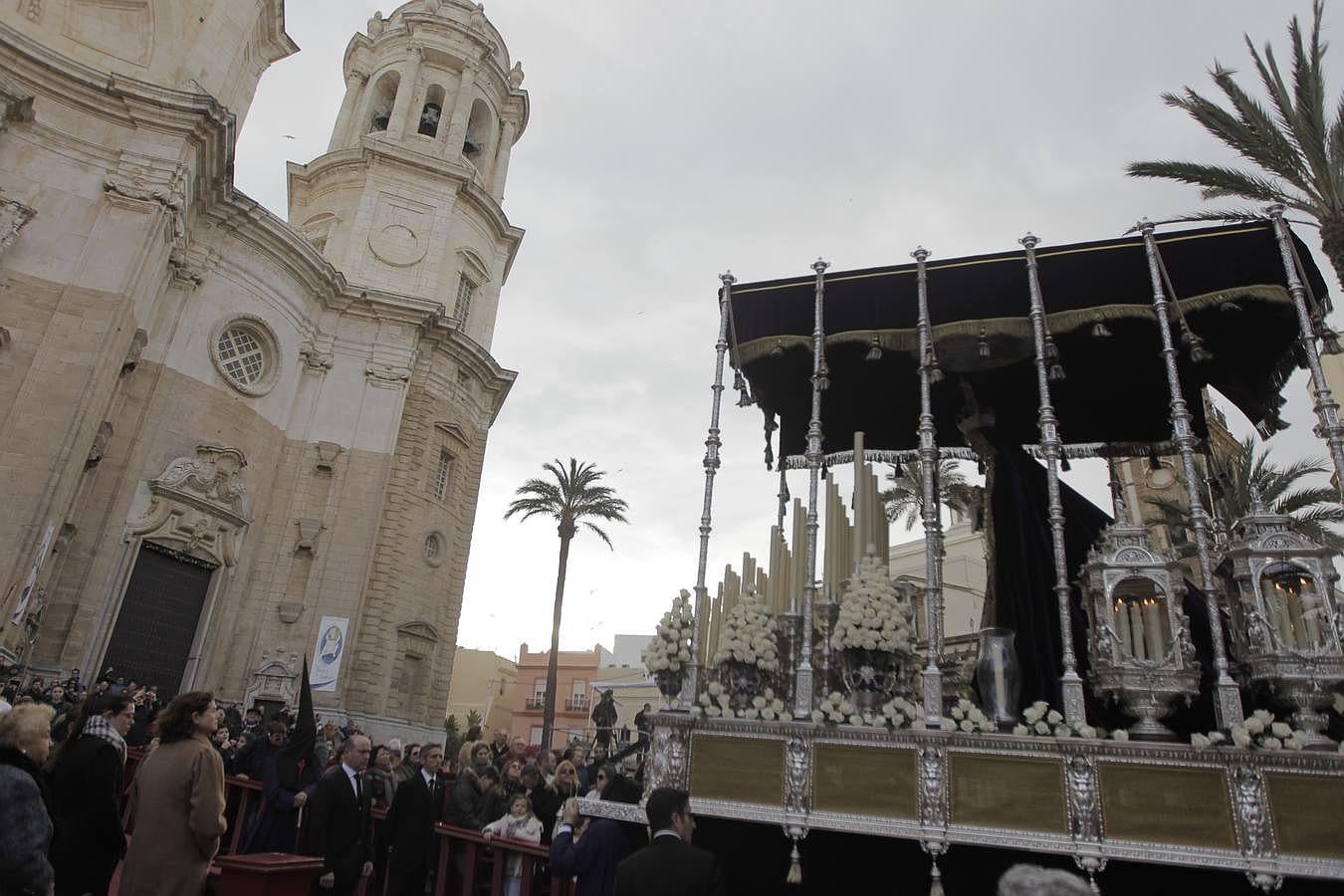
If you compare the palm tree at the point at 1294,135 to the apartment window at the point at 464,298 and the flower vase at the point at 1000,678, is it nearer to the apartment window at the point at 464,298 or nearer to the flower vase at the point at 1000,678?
the flower vase at the point at 1000,678

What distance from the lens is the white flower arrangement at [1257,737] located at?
17.8ft

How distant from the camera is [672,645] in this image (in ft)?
24.9

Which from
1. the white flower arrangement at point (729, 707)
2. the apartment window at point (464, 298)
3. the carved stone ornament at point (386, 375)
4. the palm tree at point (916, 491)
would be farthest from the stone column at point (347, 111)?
the white flower arrangement at point (729, 707)

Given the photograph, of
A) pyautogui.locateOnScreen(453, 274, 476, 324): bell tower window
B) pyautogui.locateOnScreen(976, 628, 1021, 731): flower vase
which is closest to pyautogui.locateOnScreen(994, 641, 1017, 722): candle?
pyautogui.locateOnScreen(976, 628, 1021, 731): flower vase

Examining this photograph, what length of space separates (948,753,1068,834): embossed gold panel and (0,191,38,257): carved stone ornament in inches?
A: 693

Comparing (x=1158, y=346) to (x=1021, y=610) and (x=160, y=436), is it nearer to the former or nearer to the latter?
(x=1021, y=610)

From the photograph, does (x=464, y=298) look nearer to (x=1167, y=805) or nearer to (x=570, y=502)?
(x=570, y=502)

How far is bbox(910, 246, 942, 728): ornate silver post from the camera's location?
21.2 ft

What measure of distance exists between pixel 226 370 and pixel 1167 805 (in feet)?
66.5

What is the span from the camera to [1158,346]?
911 cm

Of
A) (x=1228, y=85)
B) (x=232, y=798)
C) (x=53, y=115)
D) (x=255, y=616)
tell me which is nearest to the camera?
(x=232, y=798)

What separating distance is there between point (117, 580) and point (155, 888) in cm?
1514

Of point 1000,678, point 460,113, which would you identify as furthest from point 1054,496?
point 460,113

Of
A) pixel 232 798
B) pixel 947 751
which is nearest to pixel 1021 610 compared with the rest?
pixel 947 751
